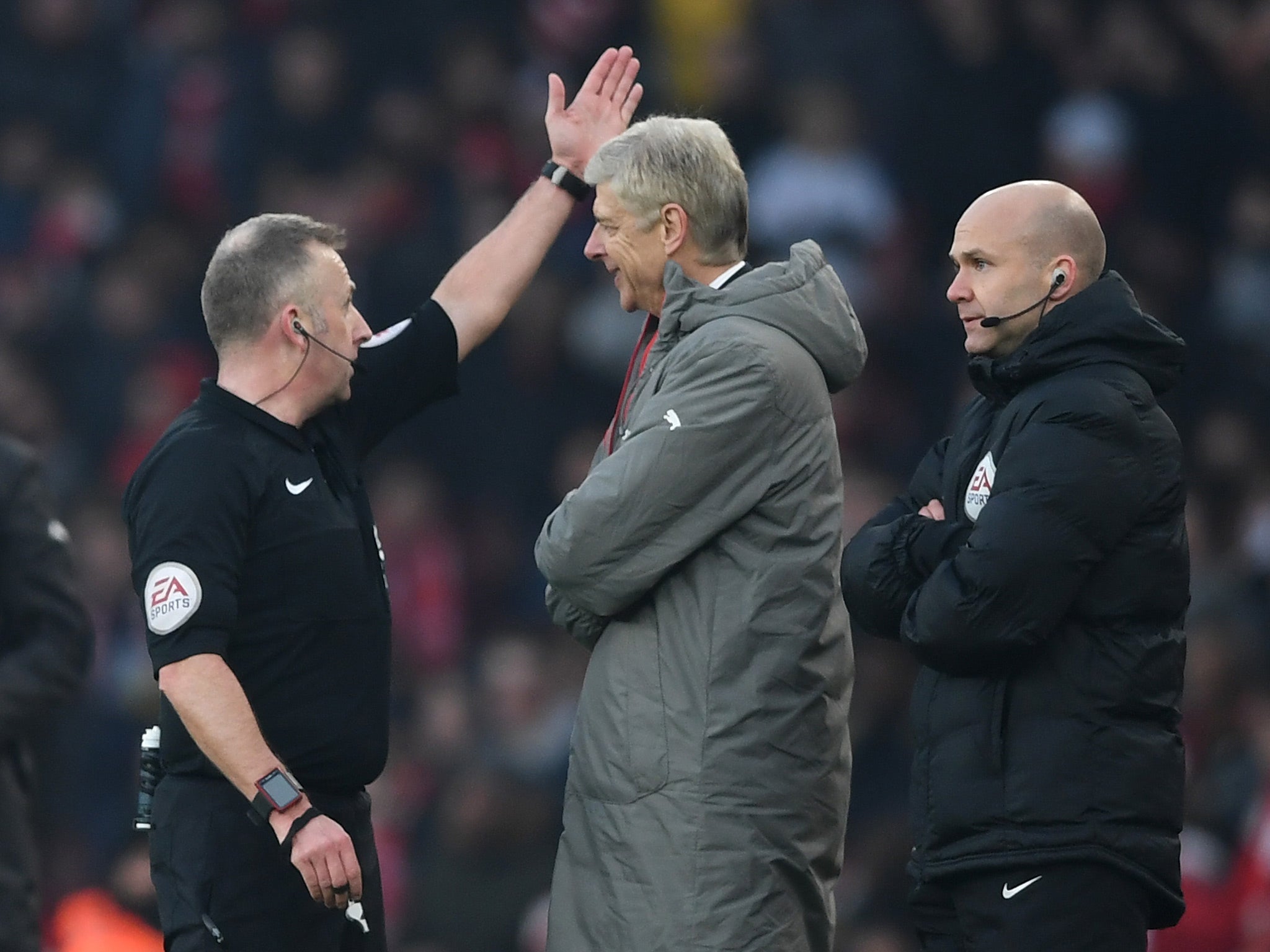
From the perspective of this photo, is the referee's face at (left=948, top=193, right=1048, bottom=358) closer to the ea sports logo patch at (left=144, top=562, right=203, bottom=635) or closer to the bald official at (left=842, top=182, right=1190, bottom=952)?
the bald official at (left=842, top=182, right=1190, bottom=952)

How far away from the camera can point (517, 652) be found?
7.17 meters

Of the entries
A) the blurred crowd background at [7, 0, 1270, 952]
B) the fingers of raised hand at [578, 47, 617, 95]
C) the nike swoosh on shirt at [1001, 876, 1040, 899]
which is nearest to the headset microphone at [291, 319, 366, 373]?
the fingers of raised hand at [578, 47, 617, 95]

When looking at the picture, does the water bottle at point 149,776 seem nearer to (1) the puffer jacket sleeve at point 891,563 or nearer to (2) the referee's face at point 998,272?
(1) the puffer jacket sleeve at point 891,563

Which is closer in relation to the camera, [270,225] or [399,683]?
[270,225]

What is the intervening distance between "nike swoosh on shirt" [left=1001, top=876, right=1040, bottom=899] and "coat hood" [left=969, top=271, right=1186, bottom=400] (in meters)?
0.79

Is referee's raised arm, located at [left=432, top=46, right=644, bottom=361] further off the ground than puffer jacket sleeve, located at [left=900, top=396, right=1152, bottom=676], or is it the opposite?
referee's raised arm, located at [left=432, top=46, right=644, bottom=361]

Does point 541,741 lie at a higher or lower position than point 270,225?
higher

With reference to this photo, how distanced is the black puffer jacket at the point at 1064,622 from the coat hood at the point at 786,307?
29cm

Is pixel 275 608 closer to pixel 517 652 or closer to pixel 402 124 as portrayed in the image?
pixel 517 652

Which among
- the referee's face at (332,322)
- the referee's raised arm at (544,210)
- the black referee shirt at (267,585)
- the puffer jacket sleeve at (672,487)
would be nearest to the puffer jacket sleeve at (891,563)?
the puffer jacket sleeve at (672,487)

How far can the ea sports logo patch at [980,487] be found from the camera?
10.8 ft

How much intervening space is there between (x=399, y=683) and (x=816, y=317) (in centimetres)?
465

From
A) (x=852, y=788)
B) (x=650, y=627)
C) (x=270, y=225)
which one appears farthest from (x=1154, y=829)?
(x=852, y=788)

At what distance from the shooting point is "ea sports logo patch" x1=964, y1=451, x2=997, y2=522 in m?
3.29
